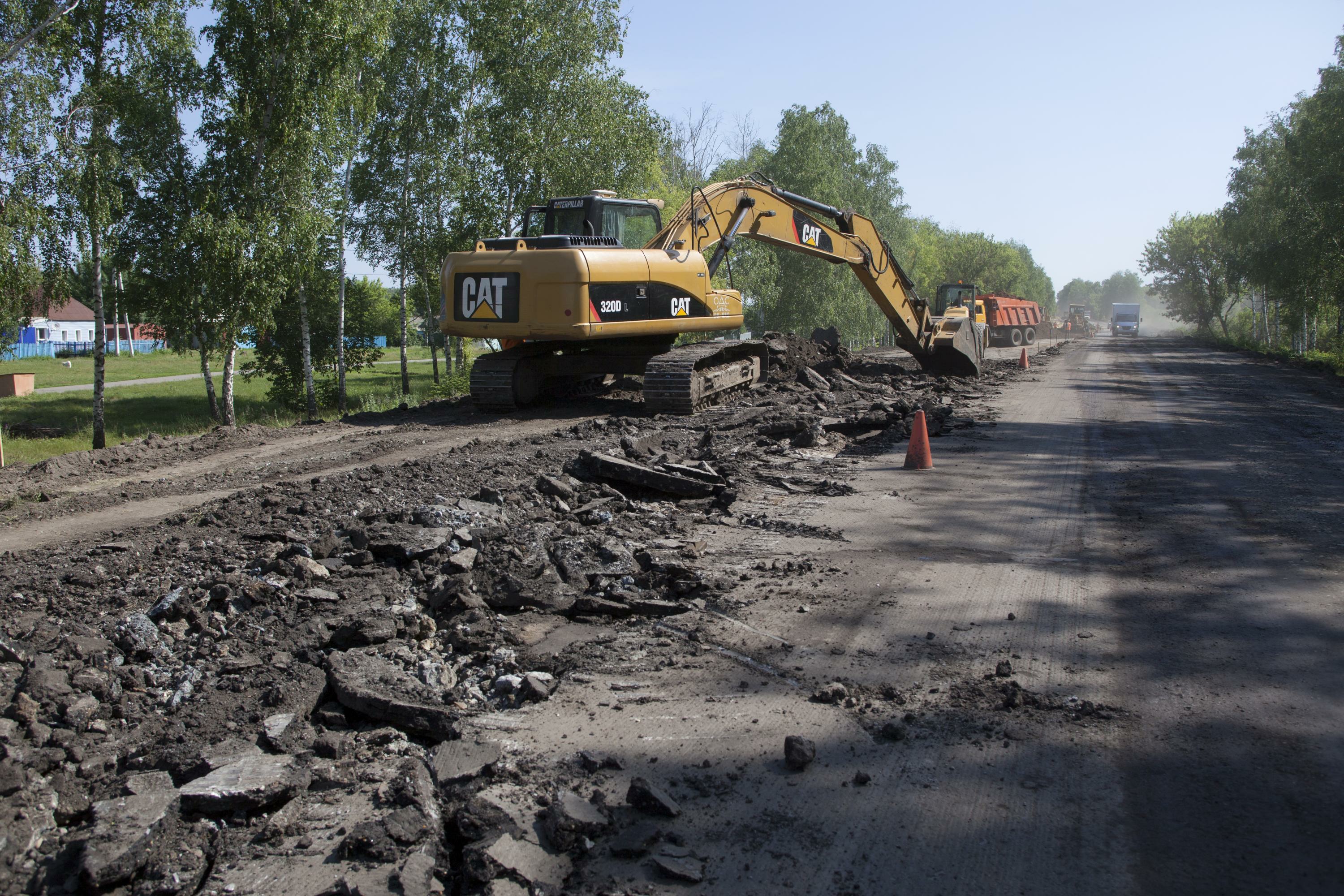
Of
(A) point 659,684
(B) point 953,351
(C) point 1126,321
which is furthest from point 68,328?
(C) point 1126,321

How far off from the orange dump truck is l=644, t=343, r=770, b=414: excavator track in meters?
31.0

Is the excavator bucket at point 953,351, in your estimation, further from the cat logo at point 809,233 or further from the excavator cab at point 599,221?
the excavator cab at point 599,221

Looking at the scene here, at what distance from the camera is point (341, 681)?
172 inches

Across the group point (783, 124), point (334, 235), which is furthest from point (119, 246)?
point (783, 124)

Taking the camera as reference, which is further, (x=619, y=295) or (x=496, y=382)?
(x=496, y=382)

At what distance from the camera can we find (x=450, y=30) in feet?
89.9

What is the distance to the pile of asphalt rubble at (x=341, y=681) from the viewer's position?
10.4 feet

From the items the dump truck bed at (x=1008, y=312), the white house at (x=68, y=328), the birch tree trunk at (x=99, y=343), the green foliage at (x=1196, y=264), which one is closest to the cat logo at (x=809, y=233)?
the birch tree trunk at (x=99, y=343)

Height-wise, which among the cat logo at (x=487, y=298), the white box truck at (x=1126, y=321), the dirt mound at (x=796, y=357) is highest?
the white box truck at (x=1126, y=321)

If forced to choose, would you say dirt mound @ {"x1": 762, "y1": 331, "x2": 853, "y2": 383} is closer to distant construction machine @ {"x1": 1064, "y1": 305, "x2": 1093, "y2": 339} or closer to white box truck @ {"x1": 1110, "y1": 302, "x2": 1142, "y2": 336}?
white box truck @ {"x1": 1110, "y1": 302, "x2": 1142, "y2": 336}

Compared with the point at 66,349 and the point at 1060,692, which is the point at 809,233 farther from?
the point at 66,349

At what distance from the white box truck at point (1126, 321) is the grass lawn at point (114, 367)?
57358mm

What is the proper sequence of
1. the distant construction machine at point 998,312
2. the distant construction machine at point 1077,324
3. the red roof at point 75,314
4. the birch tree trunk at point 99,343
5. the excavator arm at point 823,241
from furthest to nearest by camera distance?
the distant construction machine at point 1077,324
the red roof at point 75,314
the distant construction machine at point 998,312
the birch tree trunk at point 99,343
the excavator arm at point 823,241

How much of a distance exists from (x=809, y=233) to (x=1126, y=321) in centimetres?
7099
